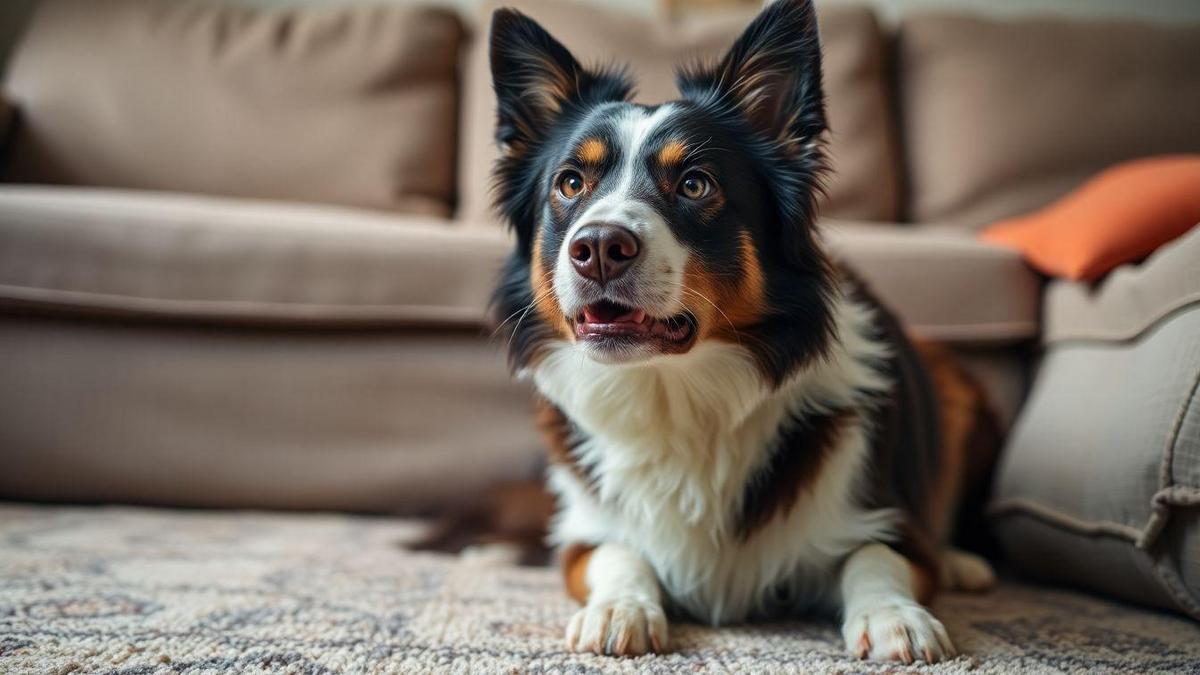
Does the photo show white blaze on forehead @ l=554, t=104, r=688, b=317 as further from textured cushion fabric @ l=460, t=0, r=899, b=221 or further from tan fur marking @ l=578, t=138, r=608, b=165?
textured cushion fabric @ l=460, t=0, r=899, b=221

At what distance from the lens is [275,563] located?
164 centimetres

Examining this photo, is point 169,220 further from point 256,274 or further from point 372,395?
point 372,395

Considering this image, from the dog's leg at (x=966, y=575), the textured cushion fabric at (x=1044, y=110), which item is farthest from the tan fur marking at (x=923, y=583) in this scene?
the textured cushion fabric at (x=1044, y=110)

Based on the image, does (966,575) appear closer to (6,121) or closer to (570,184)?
(570,184)

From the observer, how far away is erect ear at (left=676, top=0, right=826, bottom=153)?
137 cm

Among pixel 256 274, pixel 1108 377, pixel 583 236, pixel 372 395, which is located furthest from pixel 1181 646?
pixel 256 274

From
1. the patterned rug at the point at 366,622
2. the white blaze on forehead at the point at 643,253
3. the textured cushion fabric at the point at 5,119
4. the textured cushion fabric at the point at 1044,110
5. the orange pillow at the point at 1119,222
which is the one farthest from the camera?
the textured cushion fabric at the point at 1044,110

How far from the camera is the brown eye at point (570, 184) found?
4.67 feet

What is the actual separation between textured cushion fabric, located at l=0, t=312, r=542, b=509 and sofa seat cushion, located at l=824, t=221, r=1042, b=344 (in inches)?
36.0

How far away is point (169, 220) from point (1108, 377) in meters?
2.02

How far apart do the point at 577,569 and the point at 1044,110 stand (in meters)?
2.24

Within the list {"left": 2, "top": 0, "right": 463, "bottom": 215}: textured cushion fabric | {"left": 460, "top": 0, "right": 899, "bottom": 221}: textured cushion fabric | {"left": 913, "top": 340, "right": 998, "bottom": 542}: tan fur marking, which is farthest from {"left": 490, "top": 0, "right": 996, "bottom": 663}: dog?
{"left": 2, "top": 0, "right": 463, "bottom": 215}: textured cushion fabric

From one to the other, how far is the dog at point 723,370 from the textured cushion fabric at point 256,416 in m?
0.65

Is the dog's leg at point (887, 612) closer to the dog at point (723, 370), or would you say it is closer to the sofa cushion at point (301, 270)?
the dog at point (723, 370)
